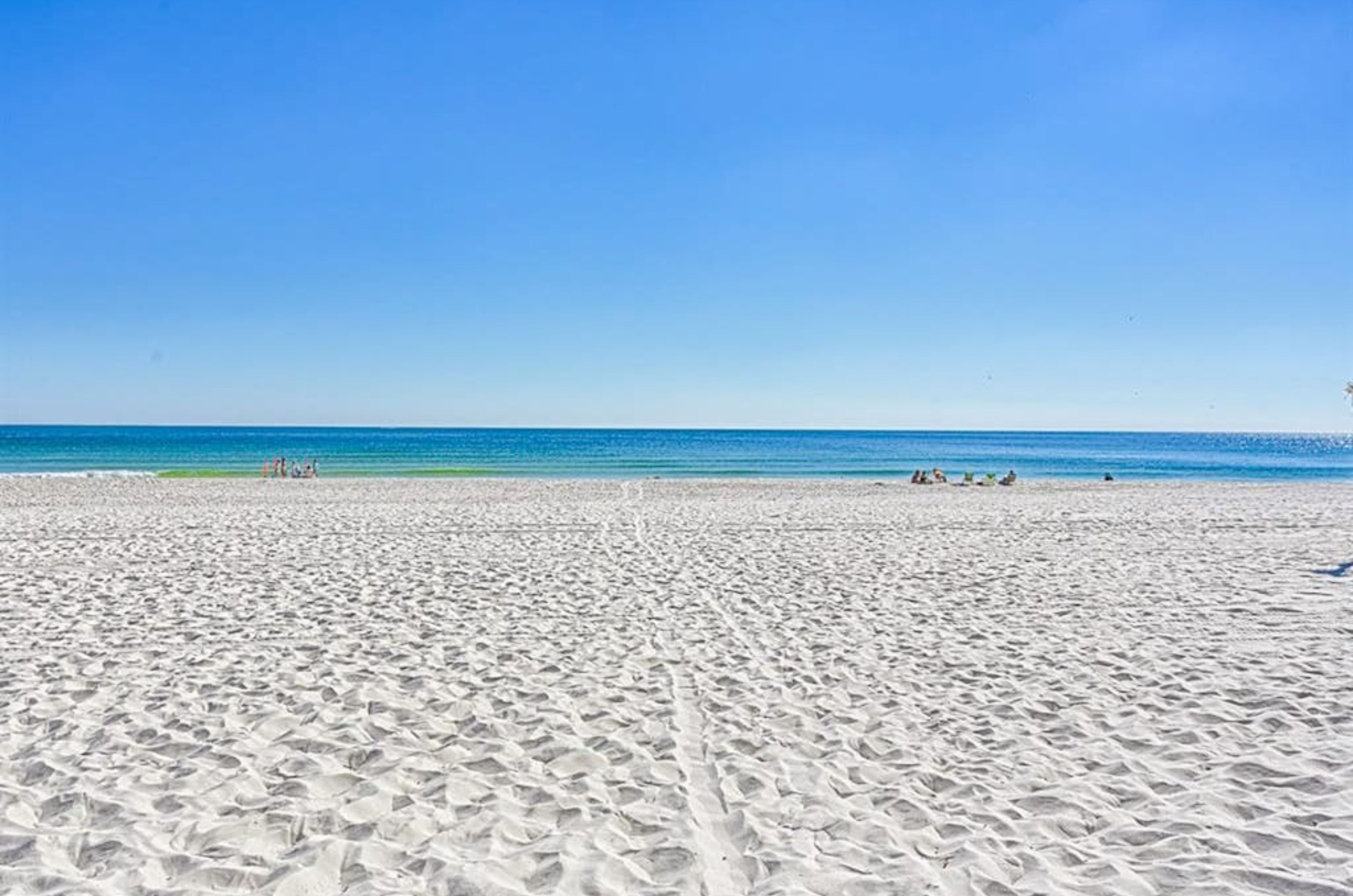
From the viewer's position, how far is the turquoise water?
47062mm

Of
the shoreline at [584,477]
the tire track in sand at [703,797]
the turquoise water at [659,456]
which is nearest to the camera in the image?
the tire track in sand at [703,797]

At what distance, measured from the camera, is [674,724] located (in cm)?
557

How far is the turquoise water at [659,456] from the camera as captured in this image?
154 feet

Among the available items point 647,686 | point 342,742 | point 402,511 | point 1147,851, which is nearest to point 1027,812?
point 1147,851

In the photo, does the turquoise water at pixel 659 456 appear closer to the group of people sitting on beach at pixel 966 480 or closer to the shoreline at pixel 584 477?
the shoreline at pixel 584 477

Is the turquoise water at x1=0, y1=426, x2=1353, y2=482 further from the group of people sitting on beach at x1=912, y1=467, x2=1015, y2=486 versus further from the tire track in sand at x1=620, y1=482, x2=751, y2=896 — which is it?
the tire track in sand at x1=620, y1=482, x2=751, y2=896

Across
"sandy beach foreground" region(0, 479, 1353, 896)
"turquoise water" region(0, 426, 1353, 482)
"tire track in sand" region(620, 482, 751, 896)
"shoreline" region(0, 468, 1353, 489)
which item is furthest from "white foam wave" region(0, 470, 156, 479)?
"tire track in sand" region(620, 482, 751, 896)

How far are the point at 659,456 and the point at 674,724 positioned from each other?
58.7m

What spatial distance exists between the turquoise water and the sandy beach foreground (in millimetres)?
31906

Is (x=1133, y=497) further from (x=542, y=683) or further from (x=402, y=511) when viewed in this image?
(x=542, y=683)

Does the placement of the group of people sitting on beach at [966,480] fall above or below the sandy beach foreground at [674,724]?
above

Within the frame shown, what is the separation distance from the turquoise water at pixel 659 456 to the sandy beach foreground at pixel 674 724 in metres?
31.9

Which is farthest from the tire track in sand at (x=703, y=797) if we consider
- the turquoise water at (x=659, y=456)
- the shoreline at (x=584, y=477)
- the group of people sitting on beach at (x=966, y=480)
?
the turquoise water at (x=659, y=456)

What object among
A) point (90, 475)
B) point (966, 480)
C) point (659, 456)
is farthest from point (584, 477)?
point (659, 456)
